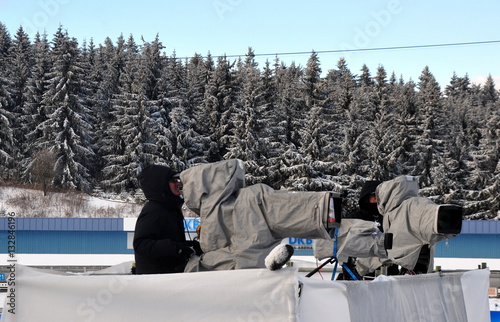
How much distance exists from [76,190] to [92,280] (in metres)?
59.2

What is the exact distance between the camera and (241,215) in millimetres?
4512

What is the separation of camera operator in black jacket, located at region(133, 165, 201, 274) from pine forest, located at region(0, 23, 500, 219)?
4973cm

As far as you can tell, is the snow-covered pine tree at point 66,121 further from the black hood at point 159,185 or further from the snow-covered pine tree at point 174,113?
the black hood at point 159,185

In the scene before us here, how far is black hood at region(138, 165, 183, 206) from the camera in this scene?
5.61 metres

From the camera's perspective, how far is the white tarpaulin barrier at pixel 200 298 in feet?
12.3

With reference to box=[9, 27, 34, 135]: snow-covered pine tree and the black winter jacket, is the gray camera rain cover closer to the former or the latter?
the black winter jacket

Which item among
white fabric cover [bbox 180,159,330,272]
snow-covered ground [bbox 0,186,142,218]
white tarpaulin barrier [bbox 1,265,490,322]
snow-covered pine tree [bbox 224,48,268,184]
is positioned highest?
snow-covered pine tree [bbox 224,48,268,184]

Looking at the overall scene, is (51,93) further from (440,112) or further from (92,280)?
(92,280)

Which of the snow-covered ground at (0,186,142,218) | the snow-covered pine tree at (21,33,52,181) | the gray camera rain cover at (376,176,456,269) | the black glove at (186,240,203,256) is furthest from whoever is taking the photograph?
the snow-covered pine tree at (21,33,52,181)

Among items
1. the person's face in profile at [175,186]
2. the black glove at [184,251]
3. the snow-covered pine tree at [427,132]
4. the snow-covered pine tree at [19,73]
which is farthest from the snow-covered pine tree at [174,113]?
the black glove at [184,251]

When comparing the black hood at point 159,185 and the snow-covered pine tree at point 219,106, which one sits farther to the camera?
the snow-covered pine tree at point 219,106

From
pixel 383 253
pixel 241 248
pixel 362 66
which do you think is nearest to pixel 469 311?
pixel 383 253

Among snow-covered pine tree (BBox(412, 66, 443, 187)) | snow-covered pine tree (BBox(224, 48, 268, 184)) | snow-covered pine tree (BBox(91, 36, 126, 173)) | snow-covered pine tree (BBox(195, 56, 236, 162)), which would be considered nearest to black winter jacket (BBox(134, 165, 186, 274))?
snow-covered pine tree (BBox(224, 48, 268, 184))

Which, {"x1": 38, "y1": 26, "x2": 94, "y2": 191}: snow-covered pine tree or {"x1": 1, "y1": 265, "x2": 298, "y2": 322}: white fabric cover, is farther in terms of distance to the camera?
{"x1": 38, "y1": 26, "x2": 94, "y2": 191}: snow-covered pine tree
